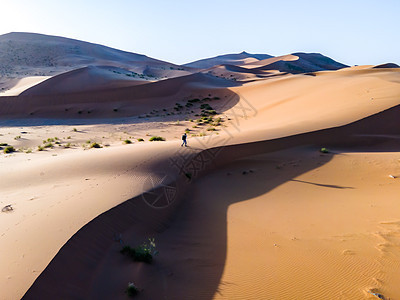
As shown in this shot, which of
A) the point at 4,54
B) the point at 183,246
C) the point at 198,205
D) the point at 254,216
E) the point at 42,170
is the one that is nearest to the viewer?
the point at 183,246

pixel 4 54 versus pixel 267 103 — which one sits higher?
pixel 4 54

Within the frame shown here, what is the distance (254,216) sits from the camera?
7062 mm

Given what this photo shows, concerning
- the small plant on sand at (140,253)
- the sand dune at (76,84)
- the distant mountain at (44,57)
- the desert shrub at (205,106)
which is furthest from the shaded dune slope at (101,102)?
the distant mountain at (44,57)

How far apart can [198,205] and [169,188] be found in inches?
41.7

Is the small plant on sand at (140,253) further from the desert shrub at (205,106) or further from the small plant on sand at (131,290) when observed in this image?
the desert shrub at (205,106)

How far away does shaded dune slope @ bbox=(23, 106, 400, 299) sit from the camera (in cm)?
406

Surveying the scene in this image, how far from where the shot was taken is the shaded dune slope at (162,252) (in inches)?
160

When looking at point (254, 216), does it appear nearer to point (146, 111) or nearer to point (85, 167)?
point (85, 167)

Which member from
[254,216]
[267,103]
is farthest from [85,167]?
[267,103]

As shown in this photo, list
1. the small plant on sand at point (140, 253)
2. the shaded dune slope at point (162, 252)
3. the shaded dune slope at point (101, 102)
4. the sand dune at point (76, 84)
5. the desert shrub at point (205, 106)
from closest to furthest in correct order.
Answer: the shaded dune slope at point (162, 252) < the small plant on sand at point (140, 253) < the desert shrub at point (205, 106) < the shaded dune slope at point (101, 102) < the sand dune at point (76, 84)

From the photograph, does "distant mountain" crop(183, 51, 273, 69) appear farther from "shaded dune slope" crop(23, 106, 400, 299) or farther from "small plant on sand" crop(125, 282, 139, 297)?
"small plant on sand" crop(125, 282, 139, 297)

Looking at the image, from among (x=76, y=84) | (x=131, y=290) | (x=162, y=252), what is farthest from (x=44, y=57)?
(x=131, y=290)

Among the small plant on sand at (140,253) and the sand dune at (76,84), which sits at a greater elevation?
the sand dune at (76,84)

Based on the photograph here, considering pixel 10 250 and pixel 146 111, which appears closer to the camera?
pixel 10 250
